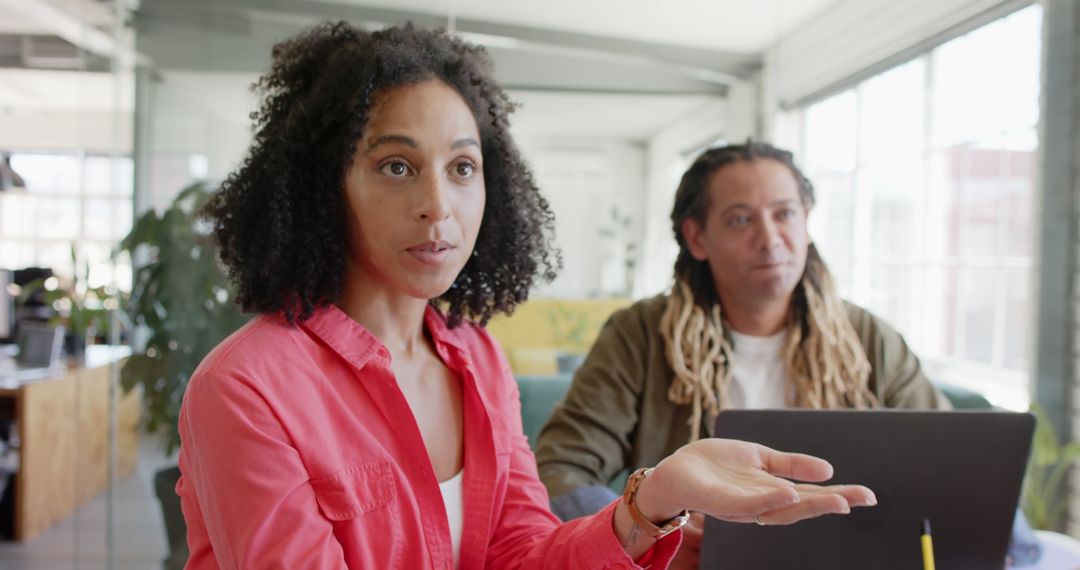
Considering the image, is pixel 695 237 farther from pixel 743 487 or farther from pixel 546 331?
pixel 546 331

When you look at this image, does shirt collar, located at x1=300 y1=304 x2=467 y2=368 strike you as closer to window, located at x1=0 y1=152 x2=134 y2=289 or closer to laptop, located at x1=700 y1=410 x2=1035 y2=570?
laptop, located at x1=700 y1=410 x2=1035 y2=570

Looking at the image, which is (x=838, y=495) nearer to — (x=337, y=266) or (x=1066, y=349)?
(x=337, y=266)

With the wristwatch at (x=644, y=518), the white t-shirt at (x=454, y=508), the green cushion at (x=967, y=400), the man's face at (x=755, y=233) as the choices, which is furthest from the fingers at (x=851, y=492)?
the green cushion at (x=967, y=400)

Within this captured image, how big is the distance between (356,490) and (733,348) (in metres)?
1.02

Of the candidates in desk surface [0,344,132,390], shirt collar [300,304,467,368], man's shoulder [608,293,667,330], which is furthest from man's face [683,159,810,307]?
desk surface [0,344,132,390]

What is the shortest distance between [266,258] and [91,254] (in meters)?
2.70

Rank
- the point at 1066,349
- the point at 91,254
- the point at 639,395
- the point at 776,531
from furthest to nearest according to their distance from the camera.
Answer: the point at 91,254 < the point at 1066,349 < the point at 639,395 < the point at 776,531

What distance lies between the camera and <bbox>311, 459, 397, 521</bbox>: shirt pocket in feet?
3.07

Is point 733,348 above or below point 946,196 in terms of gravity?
below

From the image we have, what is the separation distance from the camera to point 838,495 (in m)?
0.81

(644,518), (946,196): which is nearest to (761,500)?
(644,518)

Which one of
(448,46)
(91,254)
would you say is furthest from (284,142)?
(91,254)

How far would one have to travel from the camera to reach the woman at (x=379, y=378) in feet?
2.90

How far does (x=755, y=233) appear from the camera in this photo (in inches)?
68.6
